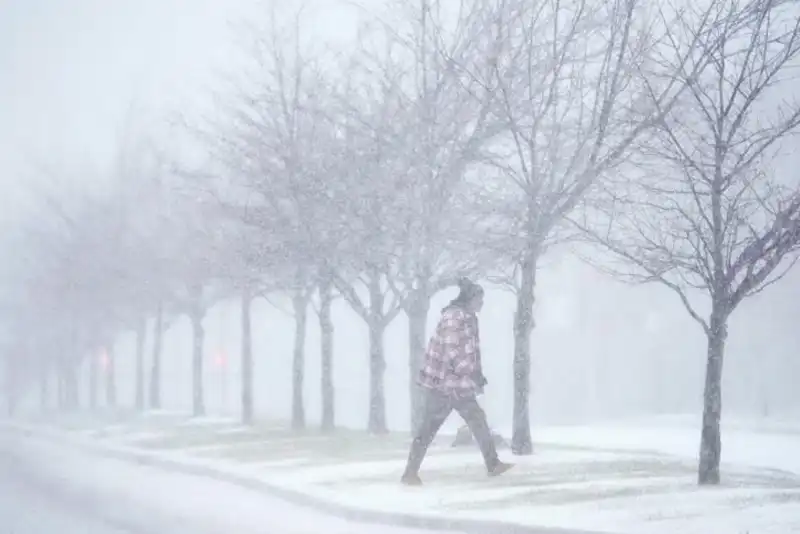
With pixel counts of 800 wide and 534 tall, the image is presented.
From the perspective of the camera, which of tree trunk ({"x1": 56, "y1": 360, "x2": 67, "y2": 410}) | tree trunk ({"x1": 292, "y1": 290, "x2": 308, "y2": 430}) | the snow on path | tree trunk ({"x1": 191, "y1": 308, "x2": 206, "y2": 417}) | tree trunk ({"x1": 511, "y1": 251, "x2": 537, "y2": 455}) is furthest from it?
tree trunk ({"x1": 56, "y1": 360, "x2": 67, "y2": 410})

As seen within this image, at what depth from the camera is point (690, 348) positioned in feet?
197

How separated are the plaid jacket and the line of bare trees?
2.18 m

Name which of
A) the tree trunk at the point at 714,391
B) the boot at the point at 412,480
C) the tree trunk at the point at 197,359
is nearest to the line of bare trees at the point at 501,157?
the tree trunk at the point at 714,391

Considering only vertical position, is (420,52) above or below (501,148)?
→ above

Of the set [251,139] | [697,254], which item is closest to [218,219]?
[251,139]

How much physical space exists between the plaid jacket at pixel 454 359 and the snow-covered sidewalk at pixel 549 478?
1124mm

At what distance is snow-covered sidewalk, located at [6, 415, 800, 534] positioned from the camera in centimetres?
1047

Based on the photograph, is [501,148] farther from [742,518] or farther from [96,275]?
[96,275]

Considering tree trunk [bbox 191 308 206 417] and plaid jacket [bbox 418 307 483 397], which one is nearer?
plaid jacket [bbox 418 307 483 397]

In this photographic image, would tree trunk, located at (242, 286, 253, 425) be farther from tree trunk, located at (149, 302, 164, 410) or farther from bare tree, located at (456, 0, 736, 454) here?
bare tree, located at (456, 0, 736, 454)

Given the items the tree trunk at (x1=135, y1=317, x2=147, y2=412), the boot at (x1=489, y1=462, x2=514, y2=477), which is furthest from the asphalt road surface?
the tree trunk at (x1=135, y1=317, x2=147, y2=412)

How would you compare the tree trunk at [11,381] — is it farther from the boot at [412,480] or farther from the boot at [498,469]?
the boot at [498,469]

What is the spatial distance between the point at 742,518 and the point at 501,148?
12121 millimetres

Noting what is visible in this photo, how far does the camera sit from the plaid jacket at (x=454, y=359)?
13.3m
